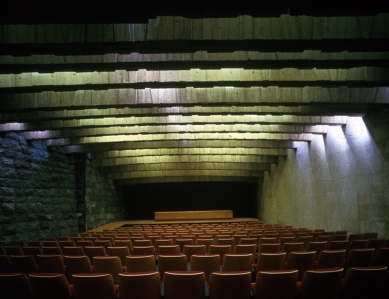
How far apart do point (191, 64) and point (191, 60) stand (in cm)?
10

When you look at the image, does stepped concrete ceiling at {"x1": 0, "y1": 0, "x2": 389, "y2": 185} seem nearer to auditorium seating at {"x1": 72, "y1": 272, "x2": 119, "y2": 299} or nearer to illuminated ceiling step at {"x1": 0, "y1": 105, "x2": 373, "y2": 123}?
illuminated ceiling step at {"x1": 0, "y1": 105, "x2": 373, "y2": 123}

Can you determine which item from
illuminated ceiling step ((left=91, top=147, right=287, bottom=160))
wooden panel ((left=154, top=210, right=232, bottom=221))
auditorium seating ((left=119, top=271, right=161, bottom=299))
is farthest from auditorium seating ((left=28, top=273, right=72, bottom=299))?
wooden panel ((left=154, top=210, right=232, bottom=221))

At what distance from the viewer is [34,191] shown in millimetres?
13594

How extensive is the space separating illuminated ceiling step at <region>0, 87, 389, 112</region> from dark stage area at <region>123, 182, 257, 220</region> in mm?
17373

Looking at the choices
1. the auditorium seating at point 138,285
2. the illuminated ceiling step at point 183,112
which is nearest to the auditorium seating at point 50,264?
the auditorium seating at point 138,285

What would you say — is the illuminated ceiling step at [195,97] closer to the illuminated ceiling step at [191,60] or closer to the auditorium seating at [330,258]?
the illuminated ceiling step at [191,60]

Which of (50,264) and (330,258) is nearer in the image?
(330,258)

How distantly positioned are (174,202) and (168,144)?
1149 cm

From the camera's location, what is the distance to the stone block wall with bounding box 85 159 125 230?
17.9 m

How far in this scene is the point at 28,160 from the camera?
43.4 feet

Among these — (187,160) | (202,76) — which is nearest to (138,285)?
(202,76)

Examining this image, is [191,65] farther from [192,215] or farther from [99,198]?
[192,215]

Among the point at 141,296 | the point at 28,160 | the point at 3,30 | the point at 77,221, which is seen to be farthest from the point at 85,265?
the point at 77,221

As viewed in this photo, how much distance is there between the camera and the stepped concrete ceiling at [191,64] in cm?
528
